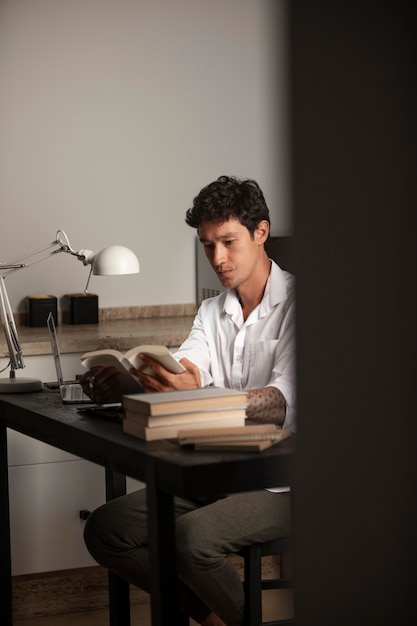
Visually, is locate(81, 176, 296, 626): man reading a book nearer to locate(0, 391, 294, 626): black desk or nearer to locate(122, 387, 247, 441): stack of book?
locate(0, 391, 294, 626): black desk

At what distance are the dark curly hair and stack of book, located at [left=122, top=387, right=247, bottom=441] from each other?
2.67 feet

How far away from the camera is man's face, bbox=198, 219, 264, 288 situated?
7.88 feet

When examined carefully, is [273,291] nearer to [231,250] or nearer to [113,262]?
[231,250]

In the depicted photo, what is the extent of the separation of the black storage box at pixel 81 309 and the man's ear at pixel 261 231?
1.19 metres

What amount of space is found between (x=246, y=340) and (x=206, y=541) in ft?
2.04

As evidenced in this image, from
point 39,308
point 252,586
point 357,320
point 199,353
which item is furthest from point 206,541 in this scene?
point 39,308

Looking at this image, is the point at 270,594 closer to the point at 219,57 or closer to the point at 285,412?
the point at 285,412

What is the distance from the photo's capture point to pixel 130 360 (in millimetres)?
1956

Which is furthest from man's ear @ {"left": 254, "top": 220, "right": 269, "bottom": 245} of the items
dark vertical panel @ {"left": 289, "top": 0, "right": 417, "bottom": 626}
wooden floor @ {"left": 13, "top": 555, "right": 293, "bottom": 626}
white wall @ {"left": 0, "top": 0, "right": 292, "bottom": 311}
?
dark vertical panel @ {"left": 289, "top": 0, "right": 417, "bottom": 626}

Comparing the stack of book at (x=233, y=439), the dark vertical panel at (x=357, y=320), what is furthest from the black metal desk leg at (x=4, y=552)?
the dark vertical panel at (x=357, y=320)

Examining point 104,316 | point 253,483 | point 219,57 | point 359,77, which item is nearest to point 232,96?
point 219,57

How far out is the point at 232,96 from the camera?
3781 millimetres

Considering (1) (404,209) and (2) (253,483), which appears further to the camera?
(2) (253,483)

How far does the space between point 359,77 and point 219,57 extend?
3.42 m
